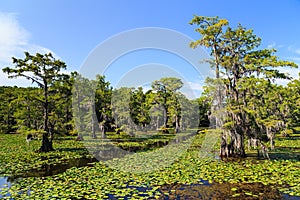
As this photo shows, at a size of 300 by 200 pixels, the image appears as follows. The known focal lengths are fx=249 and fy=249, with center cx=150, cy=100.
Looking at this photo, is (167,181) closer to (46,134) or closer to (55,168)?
(55,168)

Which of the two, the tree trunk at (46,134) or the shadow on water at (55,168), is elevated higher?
the tree trunk at (46,134)

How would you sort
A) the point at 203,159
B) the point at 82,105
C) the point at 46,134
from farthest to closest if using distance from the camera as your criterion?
the point at 82,105, the point at 46,134, the point at 203,159

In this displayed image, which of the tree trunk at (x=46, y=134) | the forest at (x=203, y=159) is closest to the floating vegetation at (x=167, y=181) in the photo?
the forest at (x=203, y=159)

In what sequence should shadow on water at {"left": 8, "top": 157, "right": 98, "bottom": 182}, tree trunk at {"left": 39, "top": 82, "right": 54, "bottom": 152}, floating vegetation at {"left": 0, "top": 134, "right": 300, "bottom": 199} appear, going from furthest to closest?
tree trunk at {"left": 39, "top": 82, "right": 54, "bottom": 152} → shadow on water at {"left": 8, "top": 157, "right": 98, "bottom": 182} → floating vegetation at {"left": 0, "top": 134, "right": 300, "bottom": 199}

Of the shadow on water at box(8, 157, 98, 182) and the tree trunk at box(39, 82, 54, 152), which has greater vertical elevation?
the tree trunk at box(39, 82, 54, 152)

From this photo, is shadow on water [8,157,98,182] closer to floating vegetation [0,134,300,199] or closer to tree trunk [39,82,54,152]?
floating vegetation [0,134,300,199]

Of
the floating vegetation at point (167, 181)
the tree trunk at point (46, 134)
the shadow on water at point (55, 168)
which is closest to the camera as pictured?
the floating vegetation at point (167, 181)

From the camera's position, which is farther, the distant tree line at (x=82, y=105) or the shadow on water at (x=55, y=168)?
the distant tree line at (x=82, y=105)

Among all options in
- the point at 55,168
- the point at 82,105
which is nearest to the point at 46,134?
the point at 55,168

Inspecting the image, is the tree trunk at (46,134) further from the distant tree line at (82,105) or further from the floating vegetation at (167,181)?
the floating vegetation at (167,181)

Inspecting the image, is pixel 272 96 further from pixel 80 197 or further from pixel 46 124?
pixel 80 197

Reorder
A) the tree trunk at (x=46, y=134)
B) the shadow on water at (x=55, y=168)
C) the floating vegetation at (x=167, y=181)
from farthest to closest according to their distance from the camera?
1. the tree trunk at (x=46, y=134)
2. the shadow on water at (x=55, y=168)
3. the floating vegetation at (x=167, y=181)

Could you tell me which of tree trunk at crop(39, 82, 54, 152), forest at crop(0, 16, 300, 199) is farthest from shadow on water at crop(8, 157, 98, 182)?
tree trunk at crop(39, 82, 54, 152)

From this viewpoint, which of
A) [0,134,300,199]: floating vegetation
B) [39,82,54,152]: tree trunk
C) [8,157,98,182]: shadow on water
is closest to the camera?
[0,134,300,199]: floating vegetation
